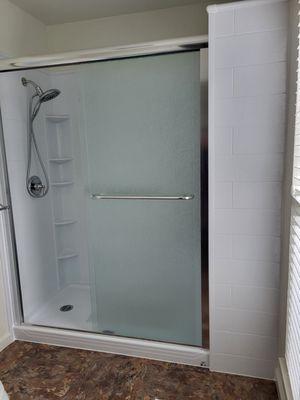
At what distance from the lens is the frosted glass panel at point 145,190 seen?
5.48ft

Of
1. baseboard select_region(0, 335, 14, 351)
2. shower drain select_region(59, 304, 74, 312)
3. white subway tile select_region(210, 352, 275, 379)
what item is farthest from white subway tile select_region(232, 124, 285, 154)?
baseboard select_region(0, 335, 14, 351)

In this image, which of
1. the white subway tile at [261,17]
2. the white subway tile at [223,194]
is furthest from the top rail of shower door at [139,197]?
the white subway tile at [261,17]

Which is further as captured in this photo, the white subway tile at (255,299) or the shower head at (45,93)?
the shower head at (45,93)

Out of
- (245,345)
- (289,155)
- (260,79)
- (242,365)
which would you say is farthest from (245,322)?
(260,79)

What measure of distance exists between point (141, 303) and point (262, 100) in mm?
1359

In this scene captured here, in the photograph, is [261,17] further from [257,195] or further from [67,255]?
[67,255]

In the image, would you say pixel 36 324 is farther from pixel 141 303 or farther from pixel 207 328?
pixel 207 328

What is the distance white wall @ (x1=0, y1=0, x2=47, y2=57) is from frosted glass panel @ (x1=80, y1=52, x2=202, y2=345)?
2.30 feet

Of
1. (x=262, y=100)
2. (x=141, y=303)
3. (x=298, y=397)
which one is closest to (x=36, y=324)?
(x=141, y=303)

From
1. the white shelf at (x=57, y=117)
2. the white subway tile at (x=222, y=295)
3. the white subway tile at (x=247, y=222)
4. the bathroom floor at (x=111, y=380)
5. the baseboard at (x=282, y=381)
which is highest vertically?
the white shelf at (x=57, y=117)

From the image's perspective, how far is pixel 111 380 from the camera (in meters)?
1.68

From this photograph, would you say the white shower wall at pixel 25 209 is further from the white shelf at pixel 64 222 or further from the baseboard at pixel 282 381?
the baseboard at pixel 282 381

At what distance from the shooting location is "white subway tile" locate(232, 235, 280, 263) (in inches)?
60.5

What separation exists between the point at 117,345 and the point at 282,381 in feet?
→ 3.08
